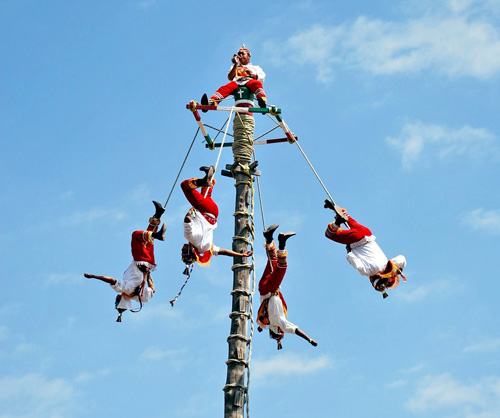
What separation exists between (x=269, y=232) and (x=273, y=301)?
2.91 feet

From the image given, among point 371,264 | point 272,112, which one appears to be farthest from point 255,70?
point 371,264

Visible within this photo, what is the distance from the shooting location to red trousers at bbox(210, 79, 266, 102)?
440 inches

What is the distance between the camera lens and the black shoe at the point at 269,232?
10070 millimetres

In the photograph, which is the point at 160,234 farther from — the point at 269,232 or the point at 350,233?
the point at 350,233

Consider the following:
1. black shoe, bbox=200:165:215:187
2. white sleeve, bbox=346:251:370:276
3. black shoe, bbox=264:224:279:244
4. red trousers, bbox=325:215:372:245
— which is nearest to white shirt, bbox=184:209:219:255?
black shoe, bbox=200:165:215:187

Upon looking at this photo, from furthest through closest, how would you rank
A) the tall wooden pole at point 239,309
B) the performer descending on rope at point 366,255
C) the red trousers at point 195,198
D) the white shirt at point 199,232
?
the performer descending on rope at point 366,255
the red trousers at point 195,198
the white shirt at point 199,232
the tall wooden pole at point 239,309

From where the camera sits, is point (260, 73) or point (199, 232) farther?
point (260, 73)

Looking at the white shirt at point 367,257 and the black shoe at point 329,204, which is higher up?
the black shoe at point 329,204

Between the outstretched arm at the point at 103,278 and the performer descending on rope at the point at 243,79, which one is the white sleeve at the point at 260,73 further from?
the outstretched arm at the point at 103,278

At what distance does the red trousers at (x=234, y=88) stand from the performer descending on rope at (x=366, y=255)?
186cm

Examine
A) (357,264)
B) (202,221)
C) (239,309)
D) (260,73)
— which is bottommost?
(239,309)

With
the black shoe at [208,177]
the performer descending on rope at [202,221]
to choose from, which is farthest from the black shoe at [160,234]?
the black shoe at [208,177]

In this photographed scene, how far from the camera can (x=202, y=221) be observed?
10188mm

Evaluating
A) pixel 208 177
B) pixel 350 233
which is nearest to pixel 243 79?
pixel 208 177
